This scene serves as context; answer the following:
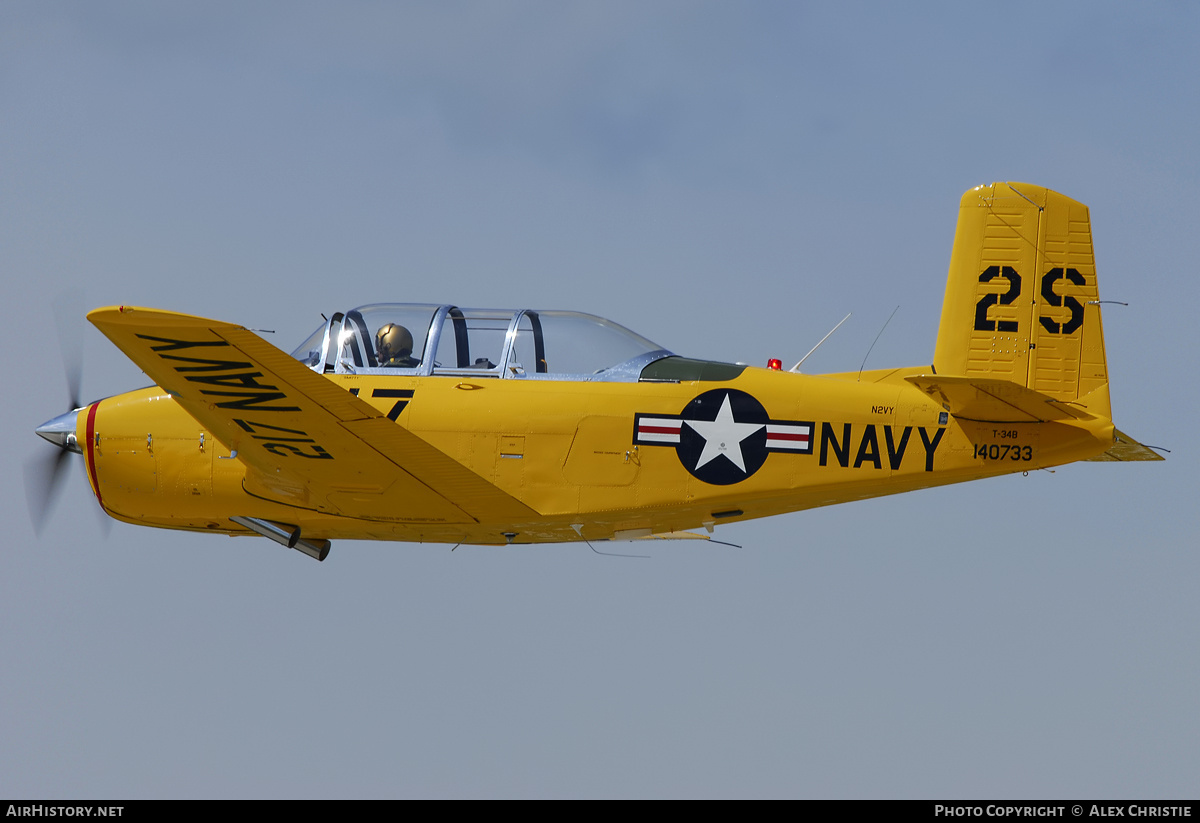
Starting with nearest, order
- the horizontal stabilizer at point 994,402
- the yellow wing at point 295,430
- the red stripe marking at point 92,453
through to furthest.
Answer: the yellow wing at point 295,430
the horizontal stabilizer at point 994,402
the red stripe marking at point 92,453

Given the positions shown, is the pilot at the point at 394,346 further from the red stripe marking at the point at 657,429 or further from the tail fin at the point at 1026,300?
the tail fin at the point at 1026,300

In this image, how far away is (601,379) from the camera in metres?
12.0

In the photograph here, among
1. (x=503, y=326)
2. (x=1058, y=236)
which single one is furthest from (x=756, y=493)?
(x=1058, y=236)

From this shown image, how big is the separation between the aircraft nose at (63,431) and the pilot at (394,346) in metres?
3.21

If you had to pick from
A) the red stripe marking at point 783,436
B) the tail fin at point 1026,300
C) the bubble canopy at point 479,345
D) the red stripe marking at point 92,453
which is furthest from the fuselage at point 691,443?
the red stripe marking at point 92,453

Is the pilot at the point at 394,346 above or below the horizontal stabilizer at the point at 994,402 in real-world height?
above

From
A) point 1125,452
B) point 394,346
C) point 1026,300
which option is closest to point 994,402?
point 1026,300

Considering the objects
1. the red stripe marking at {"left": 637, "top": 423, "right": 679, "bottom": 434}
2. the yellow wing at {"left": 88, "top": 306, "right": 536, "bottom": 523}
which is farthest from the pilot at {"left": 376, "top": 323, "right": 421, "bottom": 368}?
the red stripe marking at {"left": 637, "top": 423, "right": 679, "bottom": 434}

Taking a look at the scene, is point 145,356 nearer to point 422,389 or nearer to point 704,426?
point 422,389

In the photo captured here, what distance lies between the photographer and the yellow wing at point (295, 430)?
10.5m

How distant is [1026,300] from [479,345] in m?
4.82

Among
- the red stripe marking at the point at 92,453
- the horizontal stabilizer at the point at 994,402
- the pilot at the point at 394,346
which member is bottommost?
the red stripe marking at the point at 92,453

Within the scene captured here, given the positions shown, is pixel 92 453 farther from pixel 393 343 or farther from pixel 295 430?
pixel 393 343

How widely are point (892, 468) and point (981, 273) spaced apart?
1.98 meters
